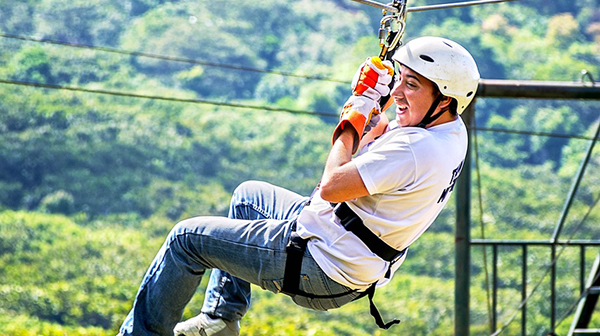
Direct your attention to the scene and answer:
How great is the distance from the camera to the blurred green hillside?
21.3m

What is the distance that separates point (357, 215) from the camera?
265 cm

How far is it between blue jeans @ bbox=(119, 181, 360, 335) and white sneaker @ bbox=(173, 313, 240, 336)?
197mm

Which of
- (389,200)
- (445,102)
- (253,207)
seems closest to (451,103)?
(445,102)

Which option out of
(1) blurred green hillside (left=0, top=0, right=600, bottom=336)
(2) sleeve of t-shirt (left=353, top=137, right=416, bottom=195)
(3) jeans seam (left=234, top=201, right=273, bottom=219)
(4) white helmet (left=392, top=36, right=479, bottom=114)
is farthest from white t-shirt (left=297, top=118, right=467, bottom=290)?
(1) blurred green hillside (left=0, top=0, right=600, bottom=336)

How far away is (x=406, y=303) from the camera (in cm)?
2181

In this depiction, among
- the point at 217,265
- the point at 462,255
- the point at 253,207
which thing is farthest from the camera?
the point at 462,255

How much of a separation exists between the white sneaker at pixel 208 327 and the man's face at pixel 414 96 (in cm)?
96

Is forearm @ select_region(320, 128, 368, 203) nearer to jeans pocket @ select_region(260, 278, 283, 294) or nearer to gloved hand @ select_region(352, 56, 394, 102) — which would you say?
gloved hand @ select_region(352, 56, 394, 102)

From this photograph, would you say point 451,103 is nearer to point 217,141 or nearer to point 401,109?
point 401,109

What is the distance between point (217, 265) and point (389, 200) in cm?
61

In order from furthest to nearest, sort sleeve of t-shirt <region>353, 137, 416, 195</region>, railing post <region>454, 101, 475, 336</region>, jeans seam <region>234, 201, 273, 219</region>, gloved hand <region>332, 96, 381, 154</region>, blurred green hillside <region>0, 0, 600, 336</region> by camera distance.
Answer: blurred green hillside <region>0, 0, 600, 336</region> < railing post <region>454, 101, 475, 336</region> < jeans seam <region>234, 201, 273, 219</region> < gloved hand <region>332, 96, 381, 154</region> < sleeve of t-shirt <region>353, 137, 416, 195</region>

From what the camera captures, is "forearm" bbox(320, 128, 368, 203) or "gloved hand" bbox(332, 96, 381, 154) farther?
"gloved hand" bbox(332, 96, 381, 154)

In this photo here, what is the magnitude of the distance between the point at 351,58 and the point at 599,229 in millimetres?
11749

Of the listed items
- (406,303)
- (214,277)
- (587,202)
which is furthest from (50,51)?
(214,277)
